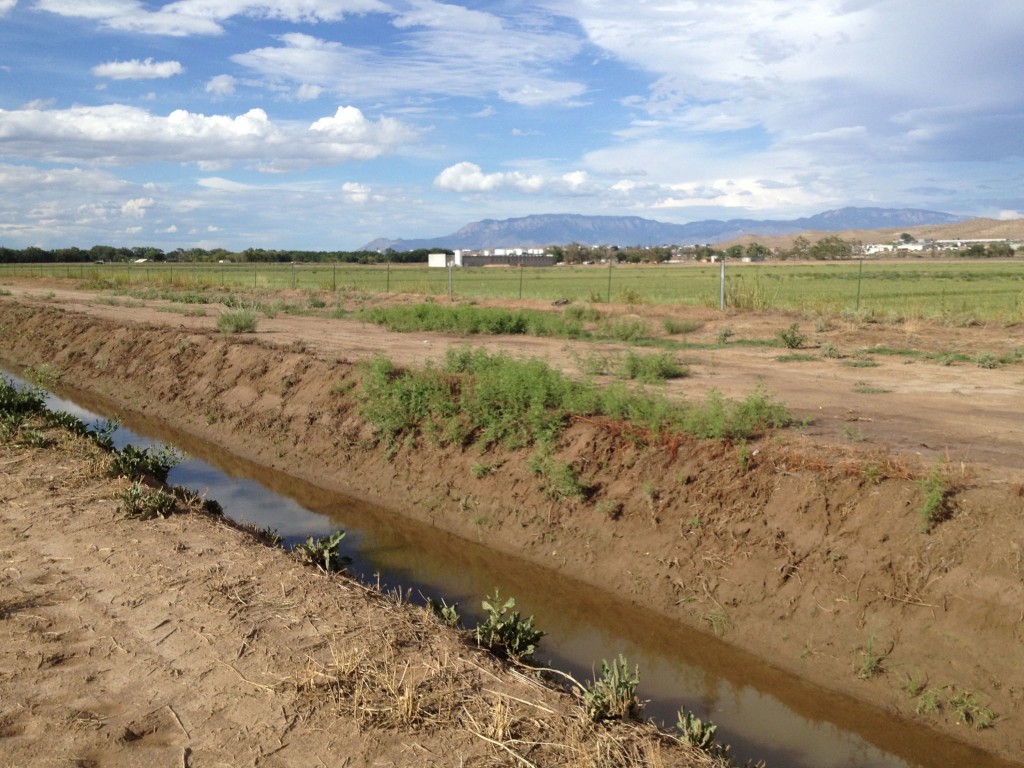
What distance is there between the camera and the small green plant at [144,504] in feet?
30.4

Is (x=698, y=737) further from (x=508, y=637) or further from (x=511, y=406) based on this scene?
(x=511, y=406)

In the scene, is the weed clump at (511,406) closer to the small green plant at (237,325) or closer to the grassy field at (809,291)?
the small green plant at (237,325)

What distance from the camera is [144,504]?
9375 mm

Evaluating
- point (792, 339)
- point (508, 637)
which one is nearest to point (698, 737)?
point (508, 637)

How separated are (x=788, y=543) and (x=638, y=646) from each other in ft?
6.00

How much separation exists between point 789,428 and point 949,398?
4.27 m

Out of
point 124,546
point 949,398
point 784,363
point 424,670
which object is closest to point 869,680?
point 424,670

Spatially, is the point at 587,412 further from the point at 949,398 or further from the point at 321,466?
the point at 949,398

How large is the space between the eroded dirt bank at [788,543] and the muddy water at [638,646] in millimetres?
203

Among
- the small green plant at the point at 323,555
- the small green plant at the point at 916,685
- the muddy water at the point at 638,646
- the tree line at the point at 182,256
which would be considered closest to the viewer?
the muddy water at the point at 638,646

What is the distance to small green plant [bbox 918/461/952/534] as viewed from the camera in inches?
328

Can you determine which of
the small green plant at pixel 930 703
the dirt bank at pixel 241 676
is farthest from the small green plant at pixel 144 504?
the small green plant at pixel 930 703

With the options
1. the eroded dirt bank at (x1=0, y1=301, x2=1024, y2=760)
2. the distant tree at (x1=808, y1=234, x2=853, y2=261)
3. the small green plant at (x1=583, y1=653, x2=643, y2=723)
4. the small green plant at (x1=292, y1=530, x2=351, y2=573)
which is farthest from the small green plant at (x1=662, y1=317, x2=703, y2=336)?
the distant tree at (x1=808, y1=234, x2=853, y2=261)

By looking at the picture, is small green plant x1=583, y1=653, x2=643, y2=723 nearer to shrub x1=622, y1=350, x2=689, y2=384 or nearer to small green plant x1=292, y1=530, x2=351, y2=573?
small green plant x1=292, y1=530, x2=351, y2=573
